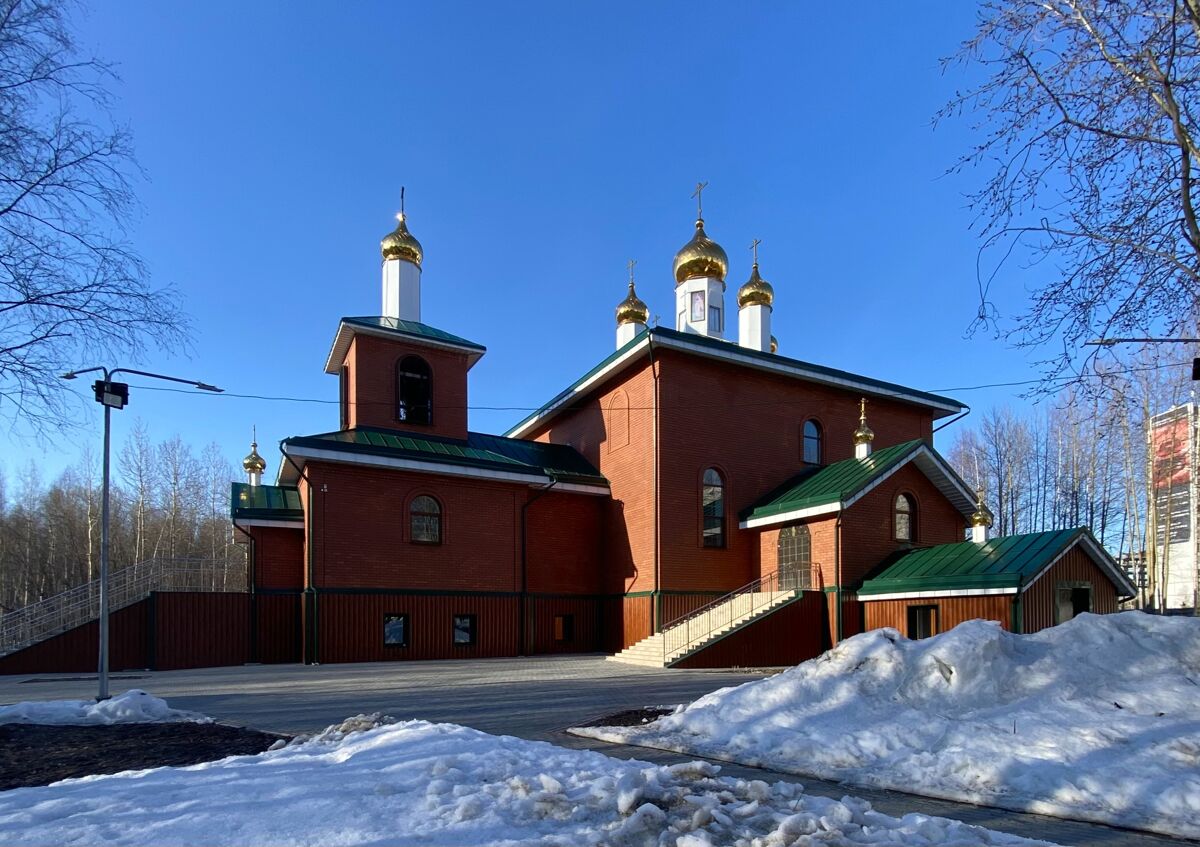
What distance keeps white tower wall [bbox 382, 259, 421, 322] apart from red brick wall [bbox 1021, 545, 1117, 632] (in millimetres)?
17546

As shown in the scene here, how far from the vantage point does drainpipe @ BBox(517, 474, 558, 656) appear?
2070 cm

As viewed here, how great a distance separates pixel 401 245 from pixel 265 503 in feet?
27.9

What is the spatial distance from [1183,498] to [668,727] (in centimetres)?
3494

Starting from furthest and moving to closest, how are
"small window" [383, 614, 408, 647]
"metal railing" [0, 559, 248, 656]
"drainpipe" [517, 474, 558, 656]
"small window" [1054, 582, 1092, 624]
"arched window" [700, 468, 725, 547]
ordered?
"arched window" [700, 468, 725, 547] < "drainpipe" [517, 474, 558, 656] < "metal railing" [0, 559, 248, 656] < "small window" [383, 614, 408, 647] < "small window" [1054, 582, 1092, 624]

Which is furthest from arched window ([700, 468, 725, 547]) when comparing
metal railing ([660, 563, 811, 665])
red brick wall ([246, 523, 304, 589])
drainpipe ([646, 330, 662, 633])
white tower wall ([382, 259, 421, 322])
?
red brick wall ([246, 523, 304, 589])

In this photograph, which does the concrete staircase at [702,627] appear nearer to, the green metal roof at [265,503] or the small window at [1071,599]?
the small window at [1071,599]

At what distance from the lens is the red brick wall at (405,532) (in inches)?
722

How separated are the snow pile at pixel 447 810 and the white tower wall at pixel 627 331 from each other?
961 inches

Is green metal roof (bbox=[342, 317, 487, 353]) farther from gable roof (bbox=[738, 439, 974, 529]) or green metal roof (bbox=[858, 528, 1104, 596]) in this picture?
green metal roof (bbox=[858, 528, 1104, 596])

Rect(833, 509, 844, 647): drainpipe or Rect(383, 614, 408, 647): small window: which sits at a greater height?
Rect(833, 509, 844, 647): drainpipe

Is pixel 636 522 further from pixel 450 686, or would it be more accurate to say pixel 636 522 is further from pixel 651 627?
pixel 450 686

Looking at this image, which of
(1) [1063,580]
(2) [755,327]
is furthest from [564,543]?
(1) [1063,580]

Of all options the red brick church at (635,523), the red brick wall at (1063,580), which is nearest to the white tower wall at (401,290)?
the red brick church at (635,523)

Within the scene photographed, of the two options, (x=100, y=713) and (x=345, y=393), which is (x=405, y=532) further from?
(x=100, y=713)
